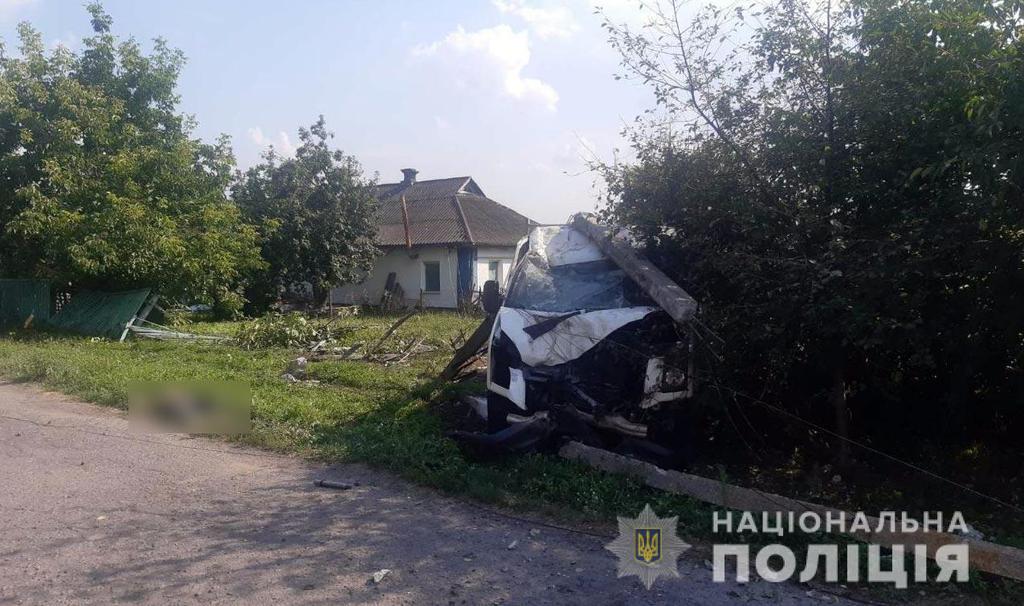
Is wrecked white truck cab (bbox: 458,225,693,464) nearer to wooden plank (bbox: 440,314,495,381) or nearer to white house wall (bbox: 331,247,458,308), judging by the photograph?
wooden plank (bbox: 440,314,495,381)

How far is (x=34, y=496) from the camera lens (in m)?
5.84

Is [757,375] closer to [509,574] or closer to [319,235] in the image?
[509,574]

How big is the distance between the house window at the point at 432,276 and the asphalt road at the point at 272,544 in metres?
19.5

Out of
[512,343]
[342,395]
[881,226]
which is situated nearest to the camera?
[881,226]

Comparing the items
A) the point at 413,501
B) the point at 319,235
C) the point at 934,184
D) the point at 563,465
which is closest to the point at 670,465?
the point at 563,465

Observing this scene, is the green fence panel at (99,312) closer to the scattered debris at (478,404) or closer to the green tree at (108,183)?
the green tree at (108,183)

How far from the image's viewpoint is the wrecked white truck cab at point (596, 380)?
21.2 feet

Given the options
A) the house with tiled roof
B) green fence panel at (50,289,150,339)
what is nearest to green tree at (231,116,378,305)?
the house with tiled roof

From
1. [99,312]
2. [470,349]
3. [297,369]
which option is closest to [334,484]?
[470,349]

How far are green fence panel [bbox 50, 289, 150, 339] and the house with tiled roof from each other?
30.9 feet

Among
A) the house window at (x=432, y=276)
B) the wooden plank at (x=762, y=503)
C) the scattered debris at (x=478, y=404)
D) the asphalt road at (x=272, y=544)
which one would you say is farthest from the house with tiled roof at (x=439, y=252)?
the wooden plank at (x=762, y=503)

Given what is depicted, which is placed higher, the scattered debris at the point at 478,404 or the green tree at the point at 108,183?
the green tree at the point at 108,183

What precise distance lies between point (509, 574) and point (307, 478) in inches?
102

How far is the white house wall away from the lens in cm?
2595
